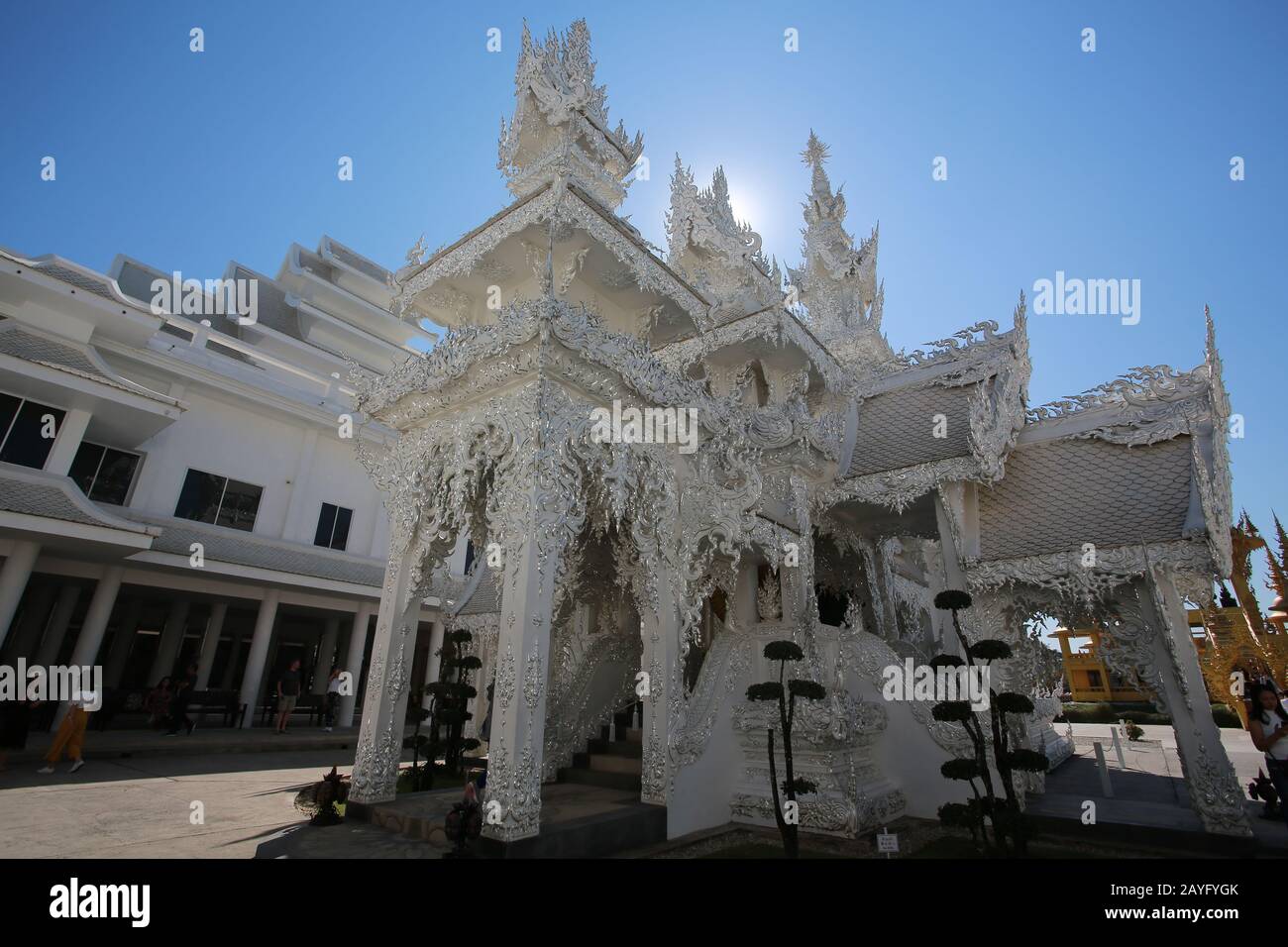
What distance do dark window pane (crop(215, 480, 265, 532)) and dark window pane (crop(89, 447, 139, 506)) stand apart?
5.70ft

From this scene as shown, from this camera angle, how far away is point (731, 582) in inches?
299

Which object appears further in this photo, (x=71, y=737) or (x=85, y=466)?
(x=85, y=466)

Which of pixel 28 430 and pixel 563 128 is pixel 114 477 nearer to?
pixel 28 430

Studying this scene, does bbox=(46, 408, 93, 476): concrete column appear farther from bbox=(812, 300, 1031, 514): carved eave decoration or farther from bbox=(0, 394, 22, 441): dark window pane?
bbox=(812, 300, 1031, 514): carved eave decoration

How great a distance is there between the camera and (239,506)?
13.9 m

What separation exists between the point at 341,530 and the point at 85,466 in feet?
17.0

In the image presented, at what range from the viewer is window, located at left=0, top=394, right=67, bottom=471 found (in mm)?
10367

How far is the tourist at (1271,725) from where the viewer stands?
4.77 metres

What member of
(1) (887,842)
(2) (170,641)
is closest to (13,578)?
(2) (170,641)

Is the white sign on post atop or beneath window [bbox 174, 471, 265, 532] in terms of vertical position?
beneath

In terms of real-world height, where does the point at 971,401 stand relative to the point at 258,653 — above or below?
above

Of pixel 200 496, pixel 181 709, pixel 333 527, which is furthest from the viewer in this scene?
pixel 333 527

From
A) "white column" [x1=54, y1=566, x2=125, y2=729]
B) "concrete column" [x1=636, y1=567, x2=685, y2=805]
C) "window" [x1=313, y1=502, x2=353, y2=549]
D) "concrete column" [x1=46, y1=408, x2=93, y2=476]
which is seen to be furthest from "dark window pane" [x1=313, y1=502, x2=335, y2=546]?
"concrete column" [x1=636, y1=567, x2=685, y2=805]
